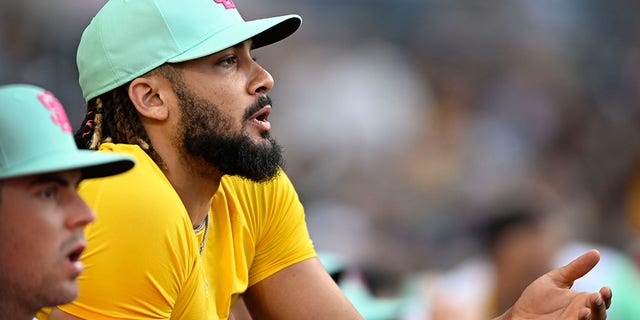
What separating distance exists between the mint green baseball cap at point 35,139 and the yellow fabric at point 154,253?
487 millimetres

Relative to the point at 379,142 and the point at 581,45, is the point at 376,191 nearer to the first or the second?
the point at 379,142

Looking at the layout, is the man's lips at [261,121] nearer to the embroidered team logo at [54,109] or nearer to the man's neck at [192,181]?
the man's neck at [192,181]

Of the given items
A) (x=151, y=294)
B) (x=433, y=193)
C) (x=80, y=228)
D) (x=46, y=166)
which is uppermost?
(x=46, y=166)

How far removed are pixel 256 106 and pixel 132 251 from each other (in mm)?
589

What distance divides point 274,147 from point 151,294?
0.58 meters

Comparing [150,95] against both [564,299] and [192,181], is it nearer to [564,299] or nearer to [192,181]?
[192,181]

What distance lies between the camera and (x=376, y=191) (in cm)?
691

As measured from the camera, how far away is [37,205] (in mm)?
2141

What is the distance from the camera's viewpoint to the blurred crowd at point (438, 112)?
6305mm

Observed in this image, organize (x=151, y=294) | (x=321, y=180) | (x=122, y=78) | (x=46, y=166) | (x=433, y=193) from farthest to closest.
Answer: (x=433, y=193) → (x=321, y=180) → (x=122, y=78) → (x=151, y=294) → (x=46, y=166)

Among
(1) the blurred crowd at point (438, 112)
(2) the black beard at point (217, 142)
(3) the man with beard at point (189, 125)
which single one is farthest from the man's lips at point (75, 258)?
(1) the blurred crowd at point (438, 112)

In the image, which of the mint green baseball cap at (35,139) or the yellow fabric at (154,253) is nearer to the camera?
the mint green baseball cap at (35,139)

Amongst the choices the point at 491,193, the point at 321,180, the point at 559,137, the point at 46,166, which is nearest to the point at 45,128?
the point at 46,166

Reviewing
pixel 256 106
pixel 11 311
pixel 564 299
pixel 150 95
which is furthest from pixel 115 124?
pixel 564 299
